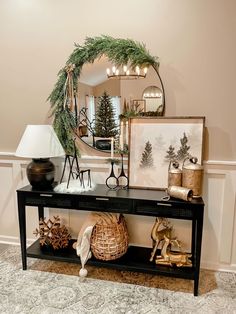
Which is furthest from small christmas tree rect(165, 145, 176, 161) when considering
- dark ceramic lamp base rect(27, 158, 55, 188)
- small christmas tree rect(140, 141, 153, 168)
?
dark ceramic lamp base rect(27, 158, 55, 188)

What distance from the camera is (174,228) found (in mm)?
2584

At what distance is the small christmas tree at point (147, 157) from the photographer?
2.44 metres

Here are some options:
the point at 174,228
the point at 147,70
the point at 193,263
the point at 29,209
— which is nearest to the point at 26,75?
the point at 147,70

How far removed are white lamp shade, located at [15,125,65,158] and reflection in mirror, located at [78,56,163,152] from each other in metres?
0.35

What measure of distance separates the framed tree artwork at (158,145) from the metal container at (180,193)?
256 millimetres

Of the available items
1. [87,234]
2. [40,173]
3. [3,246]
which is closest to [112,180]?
[87,234]

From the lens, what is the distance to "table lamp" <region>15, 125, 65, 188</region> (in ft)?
7.52

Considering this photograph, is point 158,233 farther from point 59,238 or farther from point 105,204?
point 59,238

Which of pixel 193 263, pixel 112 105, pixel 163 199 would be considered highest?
pixel 112 105

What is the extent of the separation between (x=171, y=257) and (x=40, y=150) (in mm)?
1381

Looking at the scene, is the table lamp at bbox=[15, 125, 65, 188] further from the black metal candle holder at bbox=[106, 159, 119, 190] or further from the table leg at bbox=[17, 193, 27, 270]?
the black metal candle holder at bbox=[106, 159, 119, 190]

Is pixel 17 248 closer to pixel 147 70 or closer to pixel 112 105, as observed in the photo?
pixel 112 105

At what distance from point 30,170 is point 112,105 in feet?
2.95

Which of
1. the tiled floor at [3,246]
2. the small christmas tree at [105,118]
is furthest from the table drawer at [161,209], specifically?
the tiled floor at [3,246]
